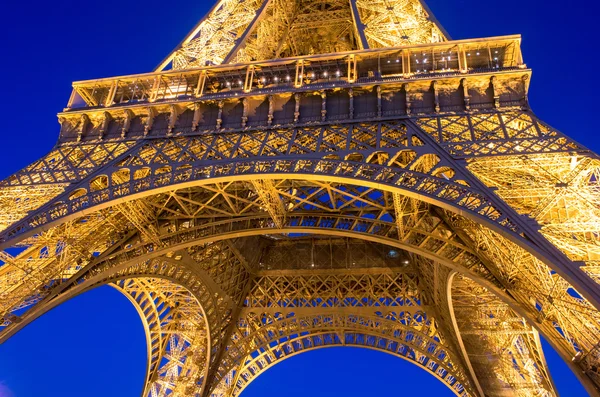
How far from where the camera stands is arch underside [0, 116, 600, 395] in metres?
10.6

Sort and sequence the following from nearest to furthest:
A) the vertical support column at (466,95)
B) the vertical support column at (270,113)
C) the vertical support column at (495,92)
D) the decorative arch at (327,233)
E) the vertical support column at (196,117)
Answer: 1. the decorative arch at (327,233)
2. the vertical support column at (495,92)
3. the vertical support column at (466,95)
4. the vertical support column at (270,113)
5. the vertical support column at (196,117)

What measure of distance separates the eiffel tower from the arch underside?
0.07 m

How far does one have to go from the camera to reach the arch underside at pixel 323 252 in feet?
34.8

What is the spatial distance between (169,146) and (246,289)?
12276 mm

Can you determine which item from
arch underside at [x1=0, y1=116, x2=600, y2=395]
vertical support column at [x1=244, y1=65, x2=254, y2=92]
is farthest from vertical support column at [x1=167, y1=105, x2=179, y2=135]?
vertical support column at [x1=244, y1=65, x2=254, y2=92]

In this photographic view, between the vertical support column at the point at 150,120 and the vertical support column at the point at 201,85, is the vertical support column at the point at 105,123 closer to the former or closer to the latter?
the vertical support column at the point at 150,120

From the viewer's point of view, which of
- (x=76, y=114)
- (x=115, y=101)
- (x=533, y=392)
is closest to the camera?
(x=76, y=114)

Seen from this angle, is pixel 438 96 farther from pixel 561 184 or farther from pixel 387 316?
pixel 387 316

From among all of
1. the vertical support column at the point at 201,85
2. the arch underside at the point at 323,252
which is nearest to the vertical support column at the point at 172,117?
the arch underside at the point at 323,252

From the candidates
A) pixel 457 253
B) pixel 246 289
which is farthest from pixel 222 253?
pixel 457 253

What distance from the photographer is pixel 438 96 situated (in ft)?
45.0

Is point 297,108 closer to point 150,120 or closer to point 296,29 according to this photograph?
point 150,120

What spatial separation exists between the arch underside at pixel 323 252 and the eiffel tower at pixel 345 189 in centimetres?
7

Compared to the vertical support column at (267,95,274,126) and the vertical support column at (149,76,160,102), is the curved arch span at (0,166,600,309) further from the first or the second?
the vertical support column at (149,76,160,102)
